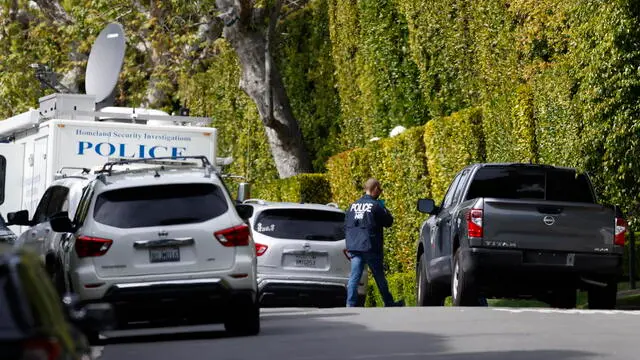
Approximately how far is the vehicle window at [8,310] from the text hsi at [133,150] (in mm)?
18524

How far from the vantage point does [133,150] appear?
26.1 meters

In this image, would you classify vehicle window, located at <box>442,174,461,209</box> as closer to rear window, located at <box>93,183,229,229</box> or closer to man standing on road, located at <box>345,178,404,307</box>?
man standing on road, located at <box>345,178,404,307</box>

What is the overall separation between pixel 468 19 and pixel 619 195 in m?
8.95

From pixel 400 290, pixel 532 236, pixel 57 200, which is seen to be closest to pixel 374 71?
pixel 400 290

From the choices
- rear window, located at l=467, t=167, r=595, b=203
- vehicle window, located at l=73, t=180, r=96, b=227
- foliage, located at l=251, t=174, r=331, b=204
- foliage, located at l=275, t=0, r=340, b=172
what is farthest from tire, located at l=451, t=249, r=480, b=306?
foliage, located at l=275, t=0, r=340, b=172

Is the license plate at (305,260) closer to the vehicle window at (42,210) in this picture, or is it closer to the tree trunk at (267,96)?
the vehicle window at (42,210)

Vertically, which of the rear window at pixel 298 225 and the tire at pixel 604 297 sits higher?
the rear window at pixel 298 225

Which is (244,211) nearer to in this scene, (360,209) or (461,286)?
(461,286)

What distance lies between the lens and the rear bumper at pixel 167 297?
16.4 meters

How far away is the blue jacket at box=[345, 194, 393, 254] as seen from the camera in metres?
23.0

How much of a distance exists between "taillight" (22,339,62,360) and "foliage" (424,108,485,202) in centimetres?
2060

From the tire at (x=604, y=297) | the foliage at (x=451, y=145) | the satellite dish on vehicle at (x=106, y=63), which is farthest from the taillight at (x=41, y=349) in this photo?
the satellite dish on vehicle at (x=106, y=63)

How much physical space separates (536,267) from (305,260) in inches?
202

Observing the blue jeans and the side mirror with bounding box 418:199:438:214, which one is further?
the blue jeans
